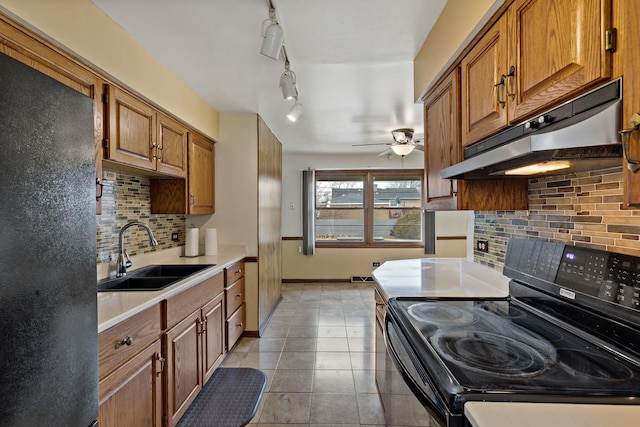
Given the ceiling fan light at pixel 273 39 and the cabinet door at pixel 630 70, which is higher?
the ceiling fan light at pixel 273 39

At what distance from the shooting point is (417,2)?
61.3 inches

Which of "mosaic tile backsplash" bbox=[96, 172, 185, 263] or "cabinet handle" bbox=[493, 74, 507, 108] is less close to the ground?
"cabinet handle" bbox=[493, 74, 507, 108]

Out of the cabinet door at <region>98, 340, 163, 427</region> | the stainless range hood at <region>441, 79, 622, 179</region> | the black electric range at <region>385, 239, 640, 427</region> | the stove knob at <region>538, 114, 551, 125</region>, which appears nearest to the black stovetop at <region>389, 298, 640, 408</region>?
the black electric range at <region>385, 239, 640, 427</region>

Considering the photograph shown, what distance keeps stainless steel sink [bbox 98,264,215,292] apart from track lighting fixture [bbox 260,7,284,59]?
1.43 meters

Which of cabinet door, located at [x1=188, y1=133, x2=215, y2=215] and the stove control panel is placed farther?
cabinet door, located at [x1=188, y1=133, x2=215, y2=215]

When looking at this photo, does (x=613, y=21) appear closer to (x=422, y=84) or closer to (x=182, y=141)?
(x=422, y=84)

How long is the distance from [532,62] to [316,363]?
260cm

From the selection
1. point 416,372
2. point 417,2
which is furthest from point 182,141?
point 416,372

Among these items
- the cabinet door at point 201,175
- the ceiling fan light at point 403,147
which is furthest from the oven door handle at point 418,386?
the ceiling fan light at point 403,147

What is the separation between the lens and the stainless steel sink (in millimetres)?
2002

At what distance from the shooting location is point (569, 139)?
0.76 m

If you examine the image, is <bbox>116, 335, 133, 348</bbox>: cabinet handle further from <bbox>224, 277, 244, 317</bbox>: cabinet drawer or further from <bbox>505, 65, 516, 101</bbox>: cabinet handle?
<bbox>505, 65, 516, 101</bbox>: cabinet handle

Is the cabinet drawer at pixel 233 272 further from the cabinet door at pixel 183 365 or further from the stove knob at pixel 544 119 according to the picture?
the stove knob at pixel 544 119

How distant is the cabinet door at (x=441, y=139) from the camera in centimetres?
159
